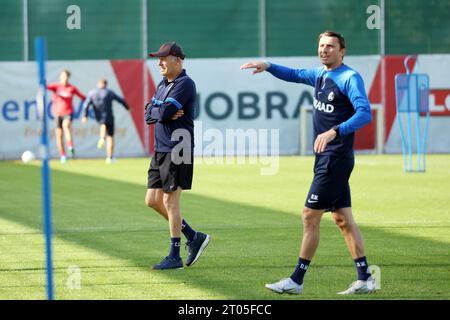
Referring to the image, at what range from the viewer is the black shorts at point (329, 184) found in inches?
336

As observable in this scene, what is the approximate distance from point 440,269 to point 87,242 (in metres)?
4.07

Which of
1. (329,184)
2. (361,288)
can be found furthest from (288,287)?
(329,184)

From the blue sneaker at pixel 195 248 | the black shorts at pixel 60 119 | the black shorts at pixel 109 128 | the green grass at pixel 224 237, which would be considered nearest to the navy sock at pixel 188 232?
the blue sneaker at pixel 195 248

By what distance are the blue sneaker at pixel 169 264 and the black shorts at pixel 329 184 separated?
1882mm

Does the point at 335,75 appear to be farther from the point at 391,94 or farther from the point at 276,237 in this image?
the point at 391,94

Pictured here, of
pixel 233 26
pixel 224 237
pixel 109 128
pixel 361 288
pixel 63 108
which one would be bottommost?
pixel 224 237

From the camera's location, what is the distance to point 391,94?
29828 millimetres

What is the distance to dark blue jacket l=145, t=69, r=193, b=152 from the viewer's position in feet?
33.1

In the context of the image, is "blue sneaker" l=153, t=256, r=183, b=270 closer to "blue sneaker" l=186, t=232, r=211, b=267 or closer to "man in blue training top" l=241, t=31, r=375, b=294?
"blue sneaker" l=186, t=232, r=211, b=267

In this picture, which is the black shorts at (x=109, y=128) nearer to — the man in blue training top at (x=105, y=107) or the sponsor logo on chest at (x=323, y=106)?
the man in blue training top at (x=105, y=107)

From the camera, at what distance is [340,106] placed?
859 cm

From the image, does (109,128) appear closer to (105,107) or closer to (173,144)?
(105,107)

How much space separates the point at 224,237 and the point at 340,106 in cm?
407
